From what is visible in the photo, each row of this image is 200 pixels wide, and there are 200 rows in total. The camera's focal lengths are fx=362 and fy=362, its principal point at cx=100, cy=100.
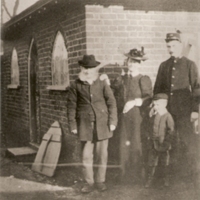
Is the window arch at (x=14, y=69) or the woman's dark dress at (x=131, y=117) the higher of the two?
the window arch at (x=14, y=69)

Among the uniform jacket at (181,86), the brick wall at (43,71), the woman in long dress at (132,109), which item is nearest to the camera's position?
the uniform jacket at (181,86)

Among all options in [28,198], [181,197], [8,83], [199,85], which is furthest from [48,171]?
[8,83]

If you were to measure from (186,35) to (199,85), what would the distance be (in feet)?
3.45

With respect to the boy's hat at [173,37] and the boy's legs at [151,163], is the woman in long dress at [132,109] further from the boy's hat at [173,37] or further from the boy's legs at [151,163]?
the boy's hat at [173,37]

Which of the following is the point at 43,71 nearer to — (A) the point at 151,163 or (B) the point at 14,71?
(B) the point at 14,71

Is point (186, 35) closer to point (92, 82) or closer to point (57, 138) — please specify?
point (92, 82)

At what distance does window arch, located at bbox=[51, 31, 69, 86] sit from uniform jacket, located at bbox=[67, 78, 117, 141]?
1449 millimetres

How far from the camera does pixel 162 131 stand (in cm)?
537

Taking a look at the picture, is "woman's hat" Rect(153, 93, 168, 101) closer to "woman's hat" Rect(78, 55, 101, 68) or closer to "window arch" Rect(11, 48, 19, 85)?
"woman's hat" Rect(78, 55, 101, 68)

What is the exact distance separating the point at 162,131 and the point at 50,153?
7.40 feet

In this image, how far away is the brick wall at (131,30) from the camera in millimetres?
5805

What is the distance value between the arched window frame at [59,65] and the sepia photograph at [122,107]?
38mm

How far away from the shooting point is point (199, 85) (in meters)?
5.34

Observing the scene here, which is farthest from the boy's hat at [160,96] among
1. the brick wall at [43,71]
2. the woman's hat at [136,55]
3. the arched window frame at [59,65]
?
the arched window frame at [59,65]
